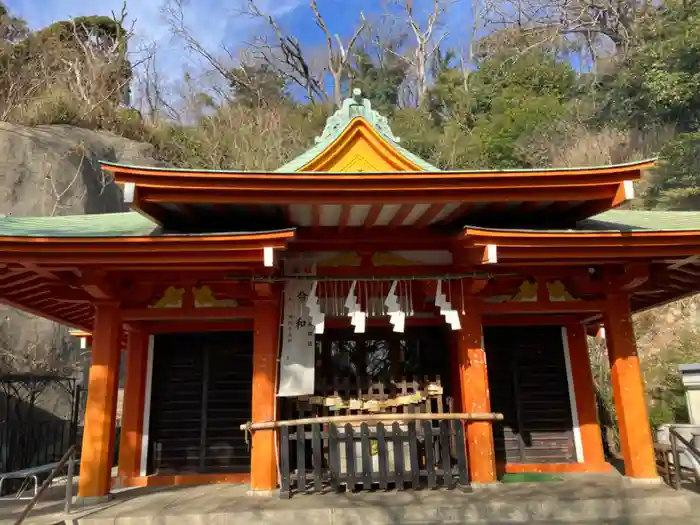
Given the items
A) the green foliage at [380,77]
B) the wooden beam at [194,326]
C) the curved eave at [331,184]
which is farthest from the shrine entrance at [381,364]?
the green foliage at [380,77]

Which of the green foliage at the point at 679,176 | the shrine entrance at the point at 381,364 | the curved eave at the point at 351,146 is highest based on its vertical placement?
the green foliage at the point at 679,176

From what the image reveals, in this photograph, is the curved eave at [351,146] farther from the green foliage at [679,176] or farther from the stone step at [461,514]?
the green foliage at [679,176]

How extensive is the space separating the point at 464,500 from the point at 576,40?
113ft

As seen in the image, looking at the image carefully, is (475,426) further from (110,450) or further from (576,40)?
(576,40)

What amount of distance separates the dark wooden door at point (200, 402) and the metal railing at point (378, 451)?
79.0 inches

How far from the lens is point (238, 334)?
8977 millimetres

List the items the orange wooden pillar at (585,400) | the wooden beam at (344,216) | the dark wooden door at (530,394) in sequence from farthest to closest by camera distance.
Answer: the dark wooden door at (530,394)
the orange wooden pillar at (585,400)
the wooden beam at (344,216)

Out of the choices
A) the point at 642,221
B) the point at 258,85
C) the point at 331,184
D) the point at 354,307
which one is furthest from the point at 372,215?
the point at 258,85

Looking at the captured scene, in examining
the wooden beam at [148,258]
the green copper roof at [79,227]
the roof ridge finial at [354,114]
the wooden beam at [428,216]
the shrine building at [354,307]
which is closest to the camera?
the wooden beam at [148,258]

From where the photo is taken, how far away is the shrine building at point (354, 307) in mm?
6523

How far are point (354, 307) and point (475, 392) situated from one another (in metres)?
2.00

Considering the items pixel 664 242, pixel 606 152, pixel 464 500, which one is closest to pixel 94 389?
pixel 464 500

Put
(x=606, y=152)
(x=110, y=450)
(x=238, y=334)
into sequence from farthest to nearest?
1. (x=606, y=152)
2. (x=238, y=334)
3. (x=110, y=450)

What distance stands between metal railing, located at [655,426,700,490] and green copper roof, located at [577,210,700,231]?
275 centimetres
